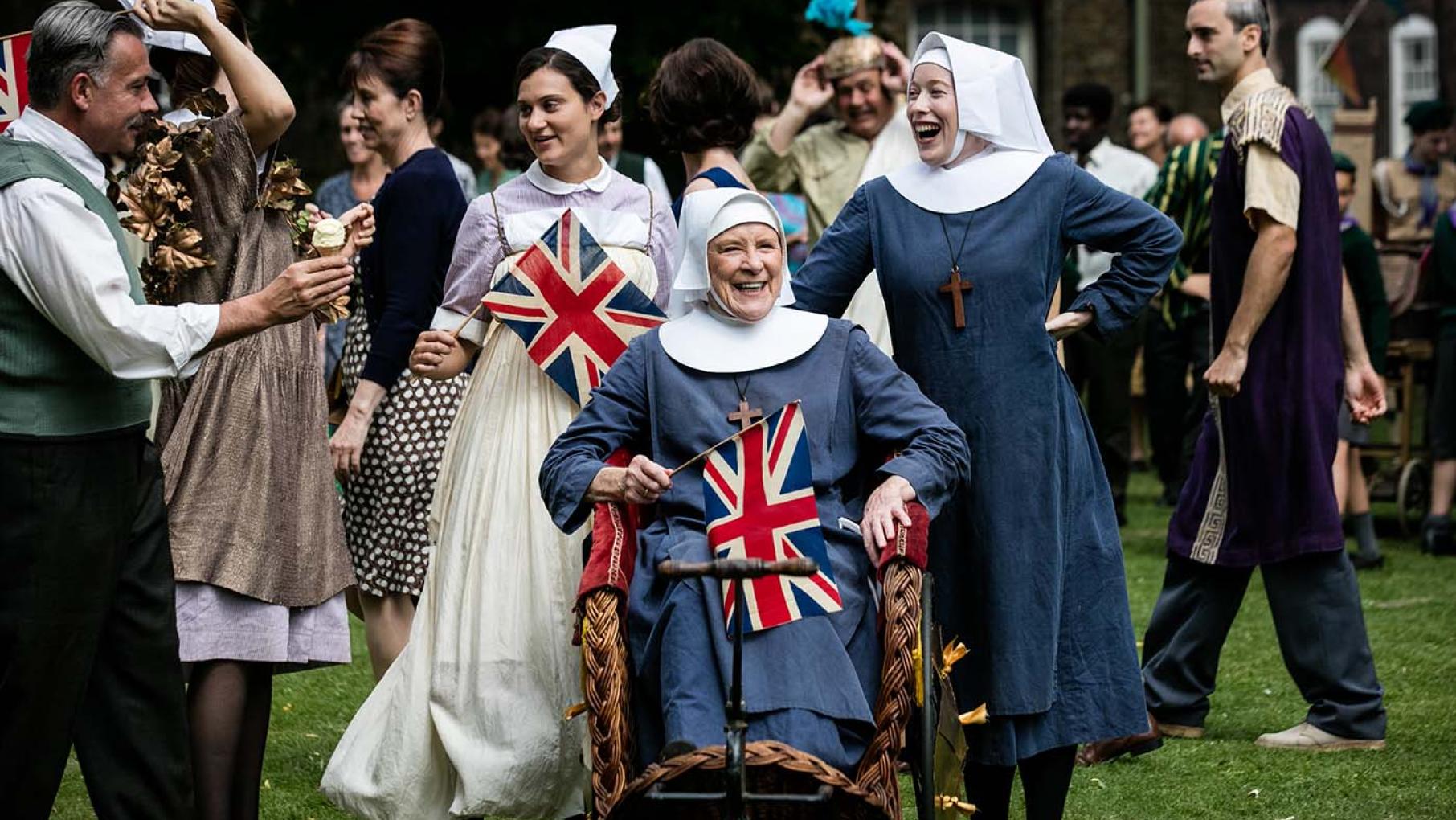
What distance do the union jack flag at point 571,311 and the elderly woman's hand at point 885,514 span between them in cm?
95

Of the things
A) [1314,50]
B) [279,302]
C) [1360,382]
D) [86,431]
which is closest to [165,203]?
[279,302]

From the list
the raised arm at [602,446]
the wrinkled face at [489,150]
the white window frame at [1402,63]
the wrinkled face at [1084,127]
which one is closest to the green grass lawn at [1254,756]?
the raised arm at [602,446]

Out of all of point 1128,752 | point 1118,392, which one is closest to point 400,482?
point 1128,752

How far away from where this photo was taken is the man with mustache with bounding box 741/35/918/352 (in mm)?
7688

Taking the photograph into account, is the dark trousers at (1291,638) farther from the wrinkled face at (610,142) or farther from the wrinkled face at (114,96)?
the wrinkled face at (610,142)

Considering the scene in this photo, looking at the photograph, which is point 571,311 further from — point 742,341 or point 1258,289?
point 1258,289

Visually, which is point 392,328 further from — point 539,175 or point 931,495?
point 931,495

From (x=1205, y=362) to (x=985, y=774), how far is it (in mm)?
6029

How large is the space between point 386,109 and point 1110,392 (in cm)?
683

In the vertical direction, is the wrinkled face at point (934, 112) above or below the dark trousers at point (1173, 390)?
above

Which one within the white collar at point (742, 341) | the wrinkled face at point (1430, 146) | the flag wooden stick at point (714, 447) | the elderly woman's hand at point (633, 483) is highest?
the wrinkled face at point (1430, 146)

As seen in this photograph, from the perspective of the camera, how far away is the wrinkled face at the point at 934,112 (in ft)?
16.0

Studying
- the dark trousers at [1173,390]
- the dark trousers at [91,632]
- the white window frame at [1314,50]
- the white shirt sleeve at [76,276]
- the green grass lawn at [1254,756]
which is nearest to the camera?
the white shirt sleeve at [76,276]

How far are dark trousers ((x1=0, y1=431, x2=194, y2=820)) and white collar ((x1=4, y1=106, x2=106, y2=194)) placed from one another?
557 mm
